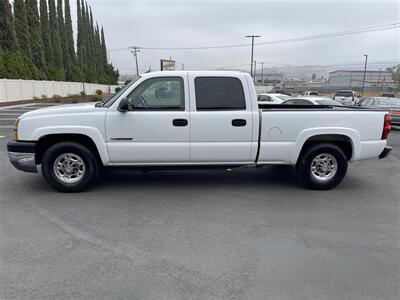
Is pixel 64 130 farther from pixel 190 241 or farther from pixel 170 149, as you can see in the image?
pixel 190 241

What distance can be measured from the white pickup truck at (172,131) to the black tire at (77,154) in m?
0.01

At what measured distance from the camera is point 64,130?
5.07 m

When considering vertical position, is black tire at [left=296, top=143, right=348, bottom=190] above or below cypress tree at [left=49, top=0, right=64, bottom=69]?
below

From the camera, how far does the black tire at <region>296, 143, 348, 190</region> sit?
18.4ft

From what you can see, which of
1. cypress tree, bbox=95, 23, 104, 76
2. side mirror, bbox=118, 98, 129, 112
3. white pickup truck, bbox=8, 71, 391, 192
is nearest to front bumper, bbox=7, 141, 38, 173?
white pickup truck, bbox=8, 71, 391, 192

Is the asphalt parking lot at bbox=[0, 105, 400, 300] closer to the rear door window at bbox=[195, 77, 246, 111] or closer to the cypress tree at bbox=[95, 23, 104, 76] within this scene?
the rear door window at bbox=[195, 77, 246, 111]

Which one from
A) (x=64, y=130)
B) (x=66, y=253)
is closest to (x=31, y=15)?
(x=64, y=130)

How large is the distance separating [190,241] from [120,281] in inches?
39.5

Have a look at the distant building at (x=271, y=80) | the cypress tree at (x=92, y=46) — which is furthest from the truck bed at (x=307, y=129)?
the distant building at (x=271, y=80)

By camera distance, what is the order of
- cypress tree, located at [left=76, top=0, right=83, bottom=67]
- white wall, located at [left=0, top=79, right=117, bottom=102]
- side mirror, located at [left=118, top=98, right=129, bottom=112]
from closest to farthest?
side mirror, located at [left=118, top=98, right=129, bottom=112]
white wall, located at [left=0, top=79, right=117, bottom=102]
cypress tree, located at [left=76, top=0, right=83, bottom=67]

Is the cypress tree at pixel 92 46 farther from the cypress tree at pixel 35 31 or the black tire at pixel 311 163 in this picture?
the black tire at pixel 311 163

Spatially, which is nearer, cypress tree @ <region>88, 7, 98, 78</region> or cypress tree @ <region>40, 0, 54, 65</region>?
cypress tree @ <region>40, 0, 54, 65</region>

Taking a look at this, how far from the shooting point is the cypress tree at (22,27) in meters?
27.4

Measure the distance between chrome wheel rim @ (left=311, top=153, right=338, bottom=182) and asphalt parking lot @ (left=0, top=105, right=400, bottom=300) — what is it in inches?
12.0
